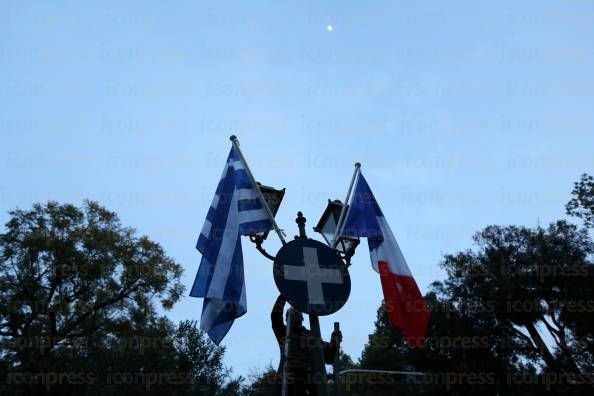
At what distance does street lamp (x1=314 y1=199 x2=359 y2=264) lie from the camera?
8570mm

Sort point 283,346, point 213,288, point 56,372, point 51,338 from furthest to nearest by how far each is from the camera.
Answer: point 51,338 → point 56,372 → point 213,288 → point 283,346

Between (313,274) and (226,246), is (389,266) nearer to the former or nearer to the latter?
(226,246)

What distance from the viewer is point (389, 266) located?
9.10 m

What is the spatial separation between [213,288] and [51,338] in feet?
74.1

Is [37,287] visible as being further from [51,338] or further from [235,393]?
[235,393]

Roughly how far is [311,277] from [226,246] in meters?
2.03

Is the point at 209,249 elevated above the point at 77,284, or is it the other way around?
the point at 77,284

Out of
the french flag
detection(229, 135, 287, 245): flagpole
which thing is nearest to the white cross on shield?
detection(229, 135, 287, 245): flagpole

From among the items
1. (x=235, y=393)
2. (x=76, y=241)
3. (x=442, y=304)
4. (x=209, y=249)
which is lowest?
(x=235, y=393)

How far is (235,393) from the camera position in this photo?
19969mm

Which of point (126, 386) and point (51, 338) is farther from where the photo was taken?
point (51, 338)

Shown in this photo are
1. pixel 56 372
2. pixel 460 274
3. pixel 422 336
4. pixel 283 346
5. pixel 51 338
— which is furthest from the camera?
pixel 460 274

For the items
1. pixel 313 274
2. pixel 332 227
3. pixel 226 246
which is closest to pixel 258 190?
pixel 226 246

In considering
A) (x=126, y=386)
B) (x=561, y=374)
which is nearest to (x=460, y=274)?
(x=561, y=374)
